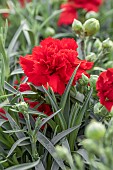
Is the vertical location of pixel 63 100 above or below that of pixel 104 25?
below

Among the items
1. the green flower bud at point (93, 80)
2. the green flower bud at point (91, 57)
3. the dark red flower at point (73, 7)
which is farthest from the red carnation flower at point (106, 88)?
the dark red flower at point (73, 7)

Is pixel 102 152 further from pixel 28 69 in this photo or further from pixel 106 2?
pixel 106 2

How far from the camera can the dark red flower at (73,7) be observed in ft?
5.09

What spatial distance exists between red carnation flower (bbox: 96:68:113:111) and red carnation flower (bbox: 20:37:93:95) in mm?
64

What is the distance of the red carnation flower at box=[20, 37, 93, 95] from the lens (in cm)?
95

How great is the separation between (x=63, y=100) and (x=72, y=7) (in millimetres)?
730

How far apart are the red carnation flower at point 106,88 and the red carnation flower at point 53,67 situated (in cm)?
6

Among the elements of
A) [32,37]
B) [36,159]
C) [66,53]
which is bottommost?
[36,159]

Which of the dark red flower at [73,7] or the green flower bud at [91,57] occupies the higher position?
the dark red flower at [73,7]

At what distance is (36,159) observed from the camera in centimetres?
92

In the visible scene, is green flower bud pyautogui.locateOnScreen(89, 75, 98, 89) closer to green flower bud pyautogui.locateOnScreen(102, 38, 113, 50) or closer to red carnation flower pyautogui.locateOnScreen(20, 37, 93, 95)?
red carnation flower pyautogui.locateOnScreen(20, 37, 93, 95)

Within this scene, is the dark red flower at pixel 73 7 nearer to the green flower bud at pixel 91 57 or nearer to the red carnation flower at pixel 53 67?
the green flower bud at pixel 91 57

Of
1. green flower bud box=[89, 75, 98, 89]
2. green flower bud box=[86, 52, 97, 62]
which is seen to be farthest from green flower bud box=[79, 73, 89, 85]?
green flower bud box=[86, 52, 97, 62]

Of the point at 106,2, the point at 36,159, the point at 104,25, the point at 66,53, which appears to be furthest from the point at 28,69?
the point at 106,2
